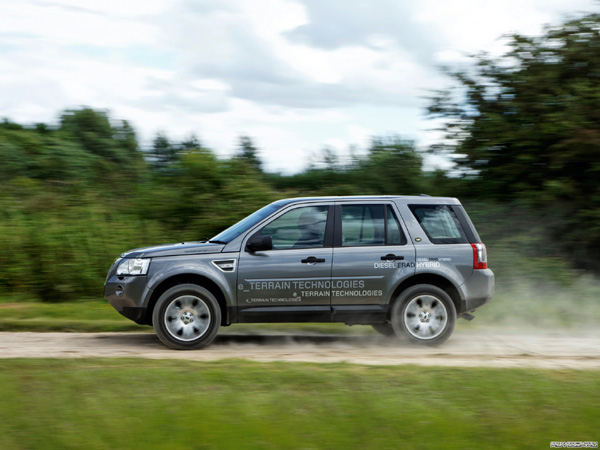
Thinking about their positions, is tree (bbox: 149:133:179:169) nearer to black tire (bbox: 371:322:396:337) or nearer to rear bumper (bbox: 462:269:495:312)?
black tire (bbox: 371:322:396:337)

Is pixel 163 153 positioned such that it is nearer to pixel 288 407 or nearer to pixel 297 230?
pixel 297 230

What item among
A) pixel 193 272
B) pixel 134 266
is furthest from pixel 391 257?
pixel 134 266

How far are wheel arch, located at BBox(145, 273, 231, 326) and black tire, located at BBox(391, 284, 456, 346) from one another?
2.15 m

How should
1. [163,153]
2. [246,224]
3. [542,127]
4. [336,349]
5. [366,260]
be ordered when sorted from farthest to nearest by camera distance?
1. [163,153]
2. [542,127]
3. [246,224]
4. [336,349]
5. [366,260]

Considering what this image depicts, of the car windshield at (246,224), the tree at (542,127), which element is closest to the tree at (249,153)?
the tree at (542,127)

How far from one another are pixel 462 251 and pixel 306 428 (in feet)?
15.0

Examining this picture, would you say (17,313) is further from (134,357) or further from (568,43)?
(568,43)

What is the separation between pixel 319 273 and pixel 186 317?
5.68ft

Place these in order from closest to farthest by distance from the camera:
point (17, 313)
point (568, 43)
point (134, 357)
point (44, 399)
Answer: point (44, 399)
point (134, 357)
point (17, 313)
point (568, 43)

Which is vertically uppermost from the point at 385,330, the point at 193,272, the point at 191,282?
the point at 193,272

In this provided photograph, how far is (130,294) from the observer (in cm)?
830

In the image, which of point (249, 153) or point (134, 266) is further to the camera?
point (249, 153)

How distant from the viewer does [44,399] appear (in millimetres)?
5375

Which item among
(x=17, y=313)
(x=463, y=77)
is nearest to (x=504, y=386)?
(x=17, y=313)
